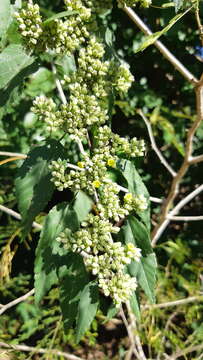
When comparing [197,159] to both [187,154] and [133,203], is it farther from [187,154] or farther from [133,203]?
[133,203]

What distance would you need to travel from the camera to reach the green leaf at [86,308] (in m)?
1.11

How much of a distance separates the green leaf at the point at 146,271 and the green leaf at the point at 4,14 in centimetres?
72

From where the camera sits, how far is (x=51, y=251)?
43.8 inches

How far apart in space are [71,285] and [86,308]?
0.07m

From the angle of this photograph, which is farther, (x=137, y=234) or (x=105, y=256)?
(x=137, y=234)

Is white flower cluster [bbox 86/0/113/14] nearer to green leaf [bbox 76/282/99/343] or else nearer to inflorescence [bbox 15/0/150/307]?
inflorescence [bbox 15/0/150/307]

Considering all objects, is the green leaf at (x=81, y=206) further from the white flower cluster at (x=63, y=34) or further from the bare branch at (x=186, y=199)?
the bare branch at (x=186, y=199)

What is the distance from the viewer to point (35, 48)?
102 centimetres

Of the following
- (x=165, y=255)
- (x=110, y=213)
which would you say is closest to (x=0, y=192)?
(x=165, y=255)

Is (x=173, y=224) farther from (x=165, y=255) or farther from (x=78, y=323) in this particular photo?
(x=78, y=323)

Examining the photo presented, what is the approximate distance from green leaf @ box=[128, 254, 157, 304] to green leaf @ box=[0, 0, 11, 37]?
0.72 meters

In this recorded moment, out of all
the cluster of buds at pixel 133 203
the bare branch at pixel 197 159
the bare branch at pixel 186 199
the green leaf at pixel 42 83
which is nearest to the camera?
the cluster of buds at pixel 133 203

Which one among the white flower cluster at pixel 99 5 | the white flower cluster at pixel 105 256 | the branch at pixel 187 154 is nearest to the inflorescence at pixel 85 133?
the white flower cluster at pixel 105 256

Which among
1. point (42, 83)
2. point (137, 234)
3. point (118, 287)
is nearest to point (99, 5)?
point (137, 234)
